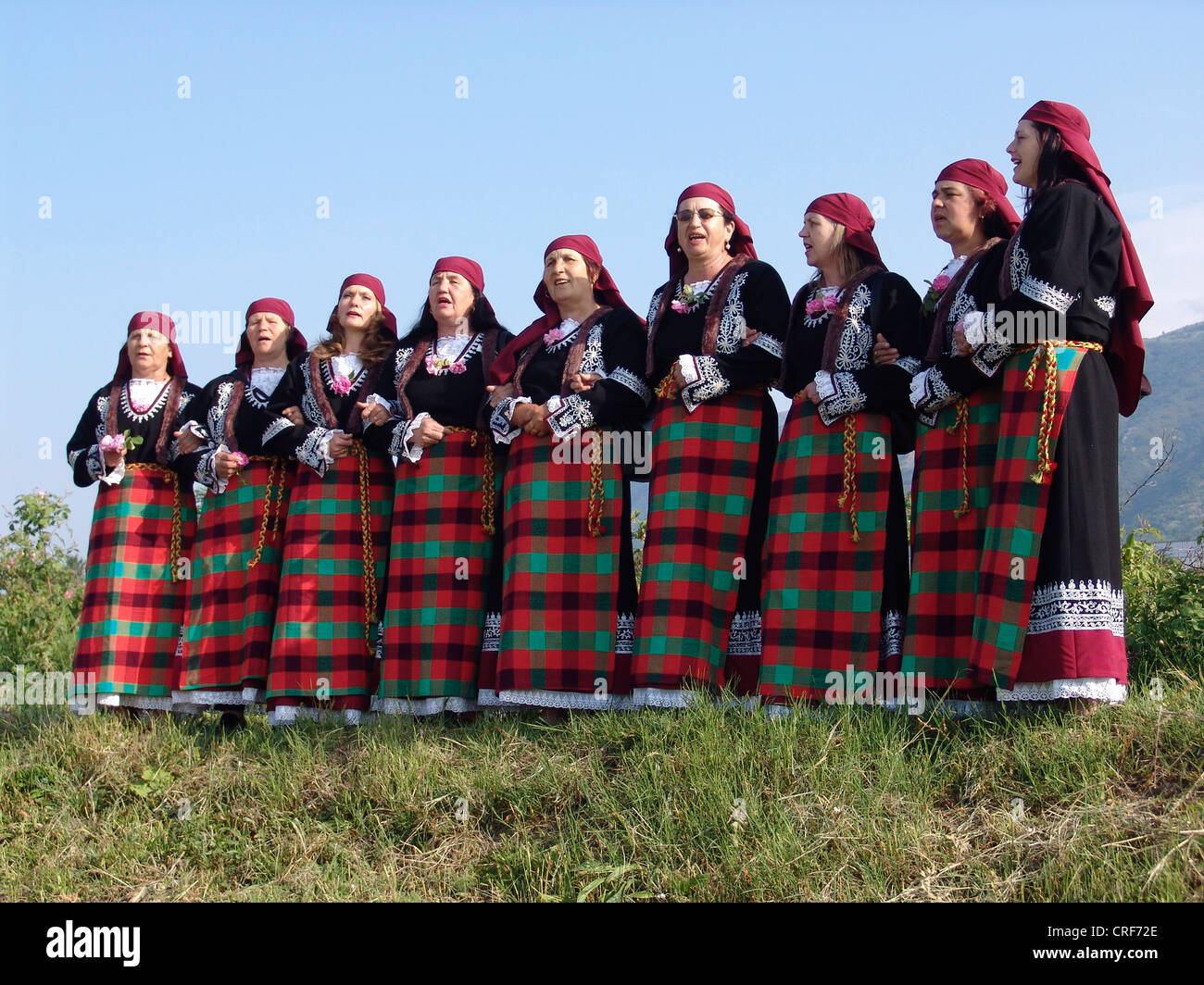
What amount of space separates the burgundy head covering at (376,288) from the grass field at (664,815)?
2.21 m

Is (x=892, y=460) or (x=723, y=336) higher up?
(x=723, y=336)

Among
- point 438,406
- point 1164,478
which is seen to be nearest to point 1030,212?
point 438,406

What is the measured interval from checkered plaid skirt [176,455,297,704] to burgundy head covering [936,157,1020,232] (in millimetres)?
3520

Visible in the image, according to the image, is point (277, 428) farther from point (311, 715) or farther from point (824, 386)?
point (824, 386)

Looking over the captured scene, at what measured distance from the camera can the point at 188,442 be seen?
6582 mm

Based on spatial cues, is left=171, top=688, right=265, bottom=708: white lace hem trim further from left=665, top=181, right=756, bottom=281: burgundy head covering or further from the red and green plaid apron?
the red and green plaid apron

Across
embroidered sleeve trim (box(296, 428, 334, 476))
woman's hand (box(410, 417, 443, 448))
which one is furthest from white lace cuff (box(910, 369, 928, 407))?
embroidered sleeve trim (box(296, 428, 334, 476))

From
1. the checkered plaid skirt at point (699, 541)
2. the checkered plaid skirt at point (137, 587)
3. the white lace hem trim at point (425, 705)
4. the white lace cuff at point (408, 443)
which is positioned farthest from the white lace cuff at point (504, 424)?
the checkered plaid skirt at point (137, 587)

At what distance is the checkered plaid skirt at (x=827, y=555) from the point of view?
482cm

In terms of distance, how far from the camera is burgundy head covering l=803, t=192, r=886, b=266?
5.23m

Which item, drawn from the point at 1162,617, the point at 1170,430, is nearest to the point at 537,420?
the point at 1162,617
